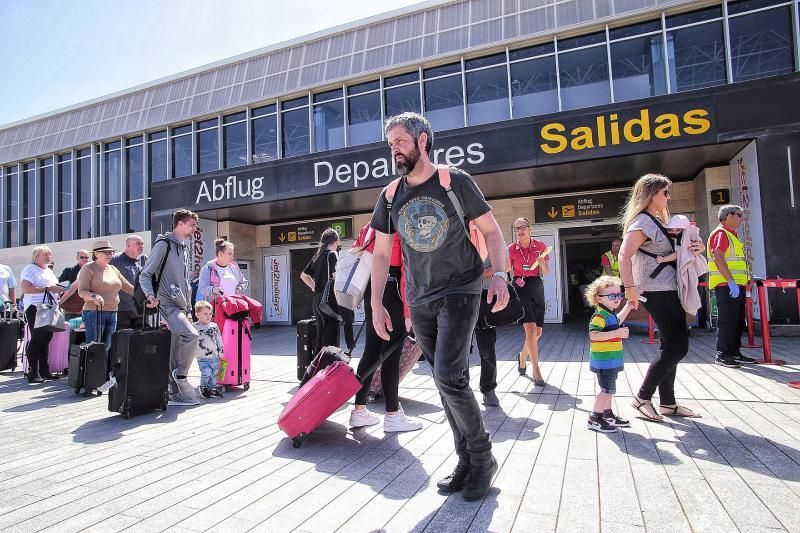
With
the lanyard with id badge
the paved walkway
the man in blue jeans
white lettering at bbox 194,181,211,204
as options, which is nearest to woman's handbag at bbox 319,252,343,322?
the paved walkway

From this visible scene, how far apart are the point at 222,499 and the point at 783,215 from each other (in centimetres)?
971

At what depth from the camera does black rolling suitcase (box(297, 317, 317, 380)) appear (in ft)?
18.7

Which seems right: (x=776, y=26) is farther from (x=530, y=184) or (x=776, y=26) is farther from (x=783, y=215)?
(x=530, y=184)

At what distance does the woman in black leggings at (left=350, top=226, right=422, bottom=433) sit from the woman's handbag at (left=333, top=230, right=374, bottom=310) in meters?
0.06

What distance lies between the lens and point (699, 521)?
2121 mm

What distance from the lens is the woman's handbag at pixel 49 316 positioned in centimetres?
672

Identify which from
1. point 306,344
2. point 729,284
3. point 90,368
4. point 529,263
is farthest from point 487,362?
point 90,368

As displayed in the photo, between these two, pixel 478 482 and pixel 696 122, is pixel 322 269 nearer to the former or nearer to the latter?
pixel 478 482

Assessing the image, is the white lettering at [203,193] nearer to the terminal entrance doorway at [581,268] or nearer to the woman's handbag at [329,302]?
the woman's handbag at [329,302]

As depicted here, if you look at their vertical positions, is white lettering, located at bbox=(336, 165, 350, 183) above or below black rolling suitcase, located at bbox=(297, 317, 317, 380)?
above

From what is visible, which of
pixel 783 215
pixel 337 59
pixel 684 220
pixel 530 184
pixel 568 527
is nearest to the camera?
pixel 568 527

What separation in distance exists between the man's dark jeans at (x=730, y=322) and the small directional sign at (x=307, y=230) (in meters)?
10.3

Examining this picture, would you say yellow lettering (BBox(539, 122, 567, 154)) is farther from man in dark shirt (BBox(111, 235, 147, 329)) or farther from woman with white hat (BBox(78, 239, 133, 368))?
woman with white hat (BBox(78, 239, 133, 368))

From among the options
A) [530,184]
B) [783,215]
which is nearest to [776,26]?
[783,215]
